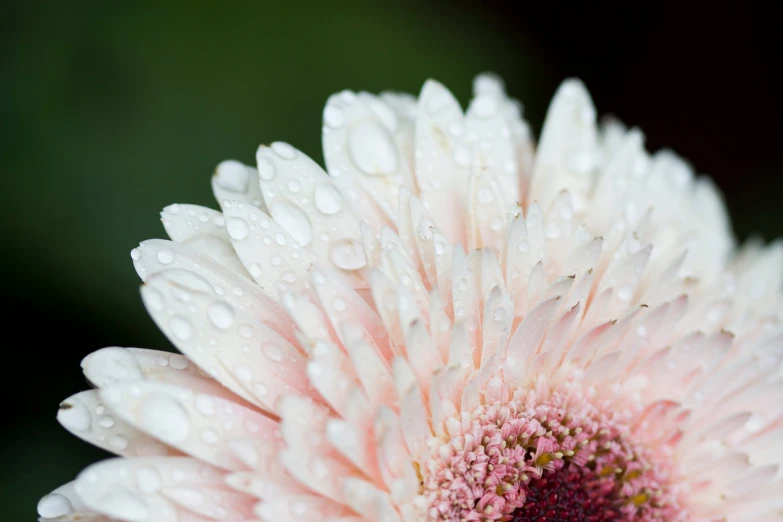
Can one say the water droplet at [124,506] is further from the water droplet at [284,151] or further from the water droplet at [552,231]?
the water droplet at [552,231]

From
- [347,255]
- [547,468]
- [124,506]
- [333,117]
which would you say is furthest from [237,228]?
[547,468]

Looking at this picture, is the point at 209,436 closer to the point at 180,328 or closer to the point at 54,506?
the point at 180,328

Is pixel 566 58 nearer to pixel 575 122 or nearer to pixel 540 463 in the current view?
pixel 575 122

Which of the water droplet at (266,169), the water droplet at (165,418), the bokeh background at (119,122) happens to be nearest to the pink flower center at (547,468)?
the water droplet at (165,418)

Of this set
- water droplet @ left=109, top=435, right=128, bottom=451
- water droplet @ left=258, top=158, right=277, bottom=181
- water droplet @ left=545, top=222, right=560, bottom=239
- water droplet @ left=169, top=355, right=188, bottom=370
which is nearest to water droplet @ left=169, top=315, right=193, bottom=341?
water droplet @ left=169, top=355, right=188, bottom=370

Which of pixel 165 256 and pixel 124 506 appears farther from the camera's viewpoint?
pixel 165 256
